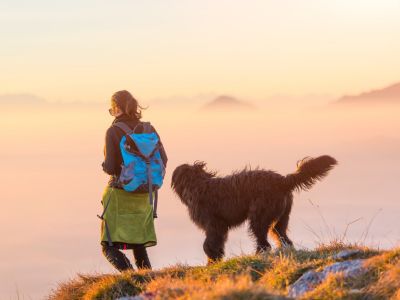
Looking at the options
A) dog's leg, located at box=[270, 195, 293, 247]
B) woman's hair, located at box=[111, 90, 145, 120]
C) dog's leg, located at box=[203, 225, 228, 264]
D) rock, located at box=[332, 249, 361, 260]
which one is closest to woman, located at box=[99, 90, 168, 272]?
woman's hair, located at box=[111, 90, 145, 120]

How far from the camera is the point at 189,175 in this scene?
1143 cm

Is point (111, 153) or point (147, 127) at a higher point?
point (147, 127)

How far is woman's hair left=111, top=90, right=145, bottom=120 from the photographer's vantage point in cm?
912

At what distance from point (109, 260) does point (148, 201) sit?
3.01ft

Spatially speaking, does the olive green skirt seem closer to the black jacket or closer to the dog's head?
the black jacket

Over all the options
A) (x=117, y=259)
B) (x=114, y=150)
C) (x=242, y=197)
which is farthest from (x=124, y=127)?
(x=242, y=197)

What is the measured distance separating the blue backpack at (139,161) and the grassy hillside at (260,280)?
1.05 m

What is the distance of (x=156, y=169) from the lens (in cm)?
922

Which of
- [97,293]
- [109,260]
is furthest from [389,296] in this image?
[109,260]

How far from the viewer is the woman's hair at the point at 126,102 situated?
359 inches

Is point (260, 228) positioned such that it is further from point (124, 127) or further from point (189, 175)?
point (124, 127)

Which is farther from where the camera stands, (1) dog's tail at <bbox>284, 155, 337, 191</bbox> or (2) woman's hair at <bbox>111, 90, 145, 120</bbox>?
(1) dog's tail at <bbox>284, 155, 337, 191</bbox>

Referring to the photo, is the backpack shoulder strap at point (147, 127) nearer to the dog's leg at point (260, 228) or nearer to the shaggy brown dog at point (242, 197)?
the shaggy brown dog at point (242, 197)

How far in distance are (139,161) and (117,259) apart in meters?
1.34
